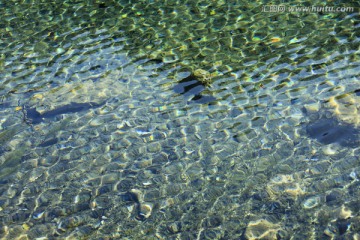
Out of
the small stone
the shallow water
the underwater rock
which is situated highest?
the shallow water

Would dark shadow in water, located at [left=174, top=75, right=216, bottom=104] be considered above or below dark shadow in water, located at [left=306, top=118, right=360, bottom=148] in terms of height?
above

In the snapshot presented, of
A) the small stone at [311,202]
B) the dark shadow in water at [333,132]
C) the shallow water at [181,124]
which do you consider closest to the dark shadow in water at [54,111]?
the shallow water at [181,124]

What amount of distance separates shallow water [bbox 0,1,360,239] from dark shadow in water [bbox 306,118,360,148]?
25 mm

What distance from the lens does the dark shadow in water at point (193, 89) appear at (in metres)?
8.66

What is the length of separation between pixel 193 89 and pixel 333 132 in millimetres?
2619

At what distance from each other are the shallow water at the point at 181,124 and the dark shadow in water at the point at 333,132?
3 centimetres

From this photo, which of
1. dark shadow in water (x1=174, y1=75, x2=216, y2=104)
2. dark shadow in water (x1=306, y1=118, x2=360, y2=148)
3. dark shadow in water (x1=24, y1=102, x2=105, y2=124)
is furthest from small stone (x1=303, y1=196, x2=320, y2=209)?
dark shadow in water (x1=24, y1=102, x2=105, y2=124)

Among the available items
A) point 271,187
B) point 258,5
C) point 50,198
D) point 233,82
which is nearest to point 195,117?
point 233,82

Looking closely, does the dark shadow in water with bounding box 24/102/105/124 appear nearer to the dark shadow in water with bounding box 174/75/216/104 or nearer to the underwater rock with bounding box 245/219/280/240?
the dark shadow in water with bounding box 174/75/216/104

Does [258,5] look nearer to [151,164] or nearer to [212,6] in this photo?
[212,6]

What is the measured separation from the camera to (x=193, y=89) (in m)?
8.95

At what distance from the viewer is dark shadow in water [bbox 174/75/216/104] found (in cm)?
866

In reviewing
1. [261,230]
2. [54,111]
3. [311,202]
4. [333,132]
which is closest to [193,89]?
[54,111]

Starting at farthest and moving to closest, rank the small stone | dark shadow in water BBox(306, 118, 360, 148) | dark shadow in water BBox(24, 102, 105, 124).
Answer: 1. dark shadow in water BBox(24, 102, 105, 124)
2. dark shadow in water BBox(306, 118, 360, 148)
3. the small stone
